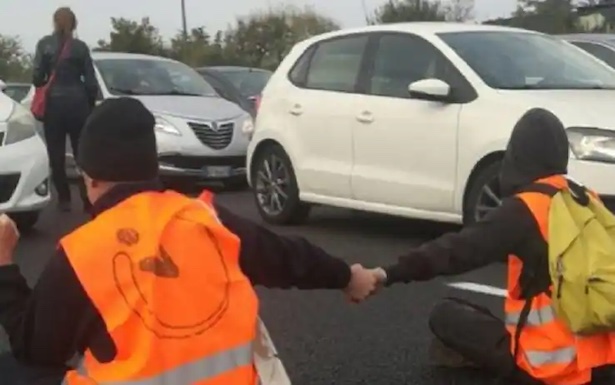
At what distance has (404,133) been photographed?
9.38 m

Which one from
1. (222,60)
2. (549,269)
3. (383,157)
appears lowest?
(222,60)

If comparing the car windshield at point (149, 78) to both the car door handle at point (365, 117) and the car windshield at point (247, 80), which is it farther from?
the car door handle at point (365, 117)

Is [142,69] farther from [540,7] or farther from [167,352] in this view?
[540,7]

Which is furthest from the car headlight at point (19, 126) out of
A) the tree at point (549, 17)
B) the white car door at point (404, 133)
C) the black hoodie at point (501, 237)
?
the tree at point (549, 17)

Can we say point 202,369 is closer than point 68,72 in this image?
Yes

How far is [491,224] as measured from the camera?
15.3 feet

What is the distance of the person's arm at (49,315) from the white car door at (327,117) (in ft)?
21.7

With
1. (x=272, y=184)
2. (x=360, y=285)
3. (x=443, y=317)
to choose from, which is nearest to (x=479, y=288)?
(x=443, y=317)

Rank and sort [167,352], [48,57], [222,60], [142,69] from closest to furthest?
[167,352] → [48,57] → [142,69] → [222,60]

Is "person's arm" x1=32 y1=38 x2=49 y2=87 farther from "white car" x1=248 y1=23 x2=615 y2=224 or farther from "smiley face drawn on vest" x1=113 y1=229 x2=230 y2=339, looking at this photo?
"smiley face drawn on vest" x1=113 y1=229 x2=230 y2=339

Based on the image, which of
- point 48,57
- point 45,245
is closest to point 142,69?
point 48,57

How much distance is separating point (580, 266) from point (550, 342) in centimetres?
39

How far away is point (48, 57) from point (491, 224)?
7749 millimetres

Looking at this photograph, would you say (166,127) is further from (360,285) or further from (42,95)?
(360,285)
